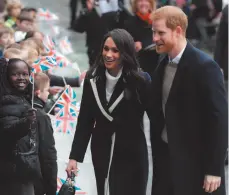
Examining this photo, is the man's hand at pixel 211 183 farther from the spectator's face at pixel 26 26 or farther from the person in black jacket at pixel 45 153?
the spectator's face at pixel 26 26

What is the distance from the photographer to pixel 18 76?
4266mm

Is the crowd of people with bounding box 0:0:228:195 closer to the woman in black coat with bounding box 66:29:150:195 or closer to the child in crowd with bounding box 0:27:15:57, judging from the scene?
the woman in black coat with bounding box 66:29:150:195

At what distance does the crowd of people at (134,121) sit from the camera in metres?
3.94

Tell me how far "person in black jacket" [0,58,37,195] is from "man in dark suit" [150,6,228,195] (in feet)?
2.89

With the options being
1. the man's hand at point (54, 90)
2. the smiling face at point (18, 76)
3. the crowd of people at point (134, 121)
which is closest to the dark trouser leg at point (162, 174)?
the crowd of people at point (134, 121)

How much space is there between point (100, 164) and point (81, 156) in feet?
0.52

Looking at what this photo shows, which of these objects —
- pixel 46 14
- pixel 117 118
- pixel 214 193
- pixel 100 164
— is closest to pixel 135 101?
pixel 117 118

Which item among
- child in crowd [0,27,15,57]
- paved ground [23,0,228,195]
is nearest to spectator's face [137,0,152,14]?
paved ground [23,0,228,195]

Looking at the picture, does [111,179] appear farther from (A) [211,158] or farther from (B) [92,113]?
(A) [211,158]

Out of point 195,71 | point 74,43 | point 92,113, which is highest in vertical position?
point 195,71

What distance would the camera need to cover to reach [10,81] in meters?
Answer: 4.28

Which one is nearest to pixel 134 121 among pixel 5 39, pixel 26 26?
pixel 5 39

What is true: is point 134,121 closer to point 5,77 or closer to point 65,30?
point 5,77

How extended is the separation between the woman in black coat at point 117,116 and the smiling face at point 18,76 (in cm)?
44
